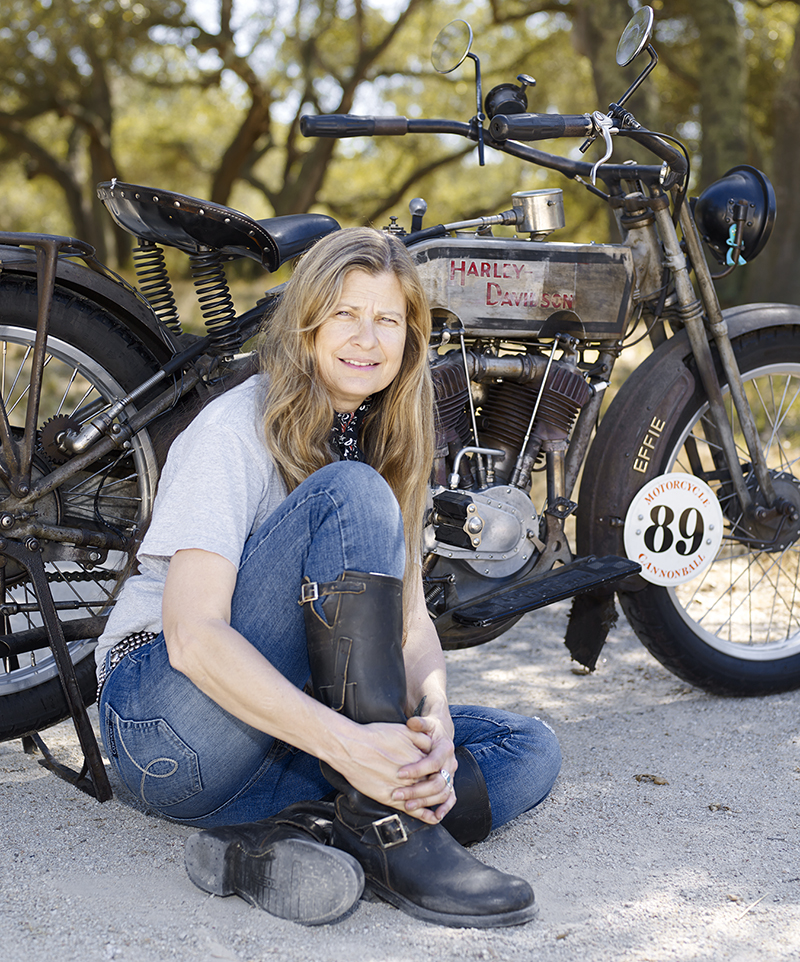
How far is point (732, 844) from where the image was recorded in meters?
2.13

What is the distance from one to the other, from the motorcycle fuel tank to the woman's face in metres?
0.63

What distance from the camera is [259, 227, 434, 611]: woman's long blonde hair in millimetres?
1956

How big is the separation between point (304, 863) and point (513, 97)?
2.03 metres

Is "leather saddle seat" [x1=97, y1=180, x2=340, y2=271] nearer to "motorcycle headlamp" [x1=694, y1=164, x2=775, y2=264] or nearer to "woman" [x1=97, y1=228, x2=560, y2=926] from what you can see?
"woman" [x1=97, y1=228, x2=560, y2=926]

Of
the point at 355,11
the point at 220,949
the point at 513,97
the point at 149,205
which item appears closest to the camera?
the point at 220,949

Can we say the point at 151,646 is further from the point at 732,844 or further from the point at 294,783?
the point at 732,844

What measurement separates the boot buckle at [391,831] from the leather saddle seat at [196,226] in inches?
49.8

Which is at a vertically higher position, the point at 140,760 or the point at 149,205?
the point at 149,205

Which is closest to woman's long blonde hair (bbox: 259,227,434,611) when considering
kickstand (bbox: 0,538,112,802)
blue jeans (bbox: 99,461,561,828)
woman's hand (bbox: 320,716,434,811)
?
blue jeans (bbox: 99,461,561,828)

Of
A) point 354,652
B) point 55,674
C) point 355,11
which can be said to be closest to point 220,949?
point 354,652

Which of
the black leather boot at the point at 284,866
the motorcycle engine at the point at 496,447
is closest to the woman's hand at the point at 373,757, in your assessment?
the black leather boot at the point at 284,866

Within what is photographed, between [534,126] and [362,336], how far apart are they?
1.00 meters

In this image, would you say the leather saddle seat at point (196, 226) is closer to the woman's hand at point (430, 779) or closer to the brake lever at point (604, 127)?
the brake lever at point (604, 127)

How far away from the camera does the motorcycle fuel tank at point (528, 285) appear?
2643 mm
